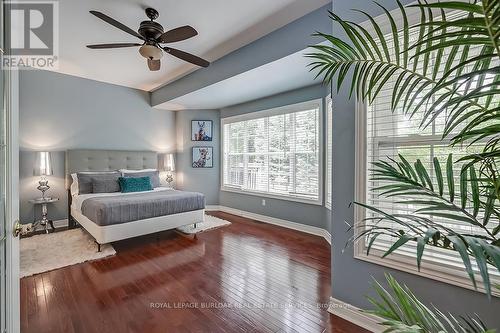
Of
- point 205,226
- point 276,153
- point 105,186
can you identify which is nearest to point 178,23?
point 276,153

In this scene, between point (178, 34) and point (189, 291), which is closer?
point (189, 291)

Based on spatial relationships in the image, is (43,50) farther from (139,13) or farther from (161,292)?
(161,292)

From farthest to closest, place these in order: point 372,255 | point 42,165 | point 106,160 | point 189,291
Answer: point 106,160
point 42,165
point 189,291
point 372,255

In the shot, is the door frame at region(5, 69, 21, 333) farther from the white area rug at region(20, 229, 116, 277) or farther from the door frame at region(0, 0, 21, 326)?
the white area rug at region(20, 229, 116, 277)

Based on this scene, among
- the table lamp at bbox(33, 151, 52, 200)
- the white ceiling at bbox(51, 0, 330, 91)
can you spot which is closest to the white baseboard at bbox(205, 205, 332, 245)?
the white ceiling at bbox(51, 0, 330, 91)

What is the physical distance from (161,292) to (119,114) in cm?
414

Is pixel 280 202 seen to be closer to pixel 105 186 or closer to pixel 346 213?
pixel 346 213

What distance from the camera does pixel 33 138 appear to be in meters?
4.08

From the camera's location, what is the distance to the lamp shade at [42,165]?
3.86 meters

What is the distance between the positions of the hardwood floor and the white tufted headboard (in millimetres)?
1965

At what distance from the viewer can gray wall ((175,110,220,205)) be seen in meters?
5.76

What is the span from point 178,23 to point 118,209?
8.08ft

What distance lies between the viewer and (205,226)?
171 inches

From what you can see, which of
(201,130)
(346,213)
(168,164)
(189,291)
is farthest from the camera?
(201,130)
